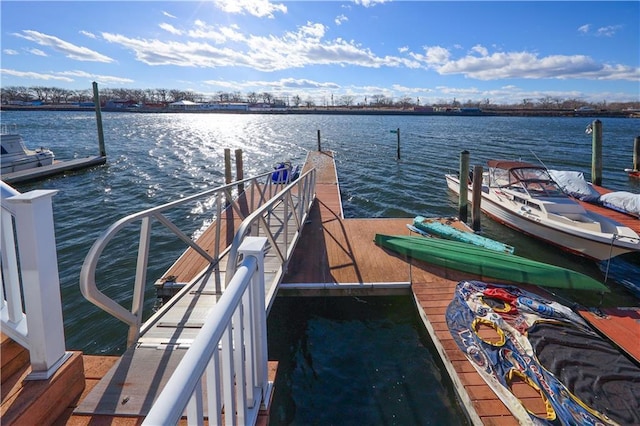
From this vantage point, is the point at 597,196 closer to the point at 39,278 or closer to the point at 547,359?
the point at 547,359

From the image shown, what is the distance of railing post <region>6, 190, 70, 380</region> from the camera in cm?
207

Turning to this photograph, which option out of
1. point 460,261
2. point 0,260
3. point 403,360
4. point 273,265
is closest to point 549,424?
point 403,360

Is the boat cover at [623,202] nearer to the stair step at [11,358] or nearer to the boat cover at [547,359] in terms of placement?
the boat cover at [547,359]

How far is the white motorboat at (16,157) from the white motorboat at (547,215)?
20.2 metres

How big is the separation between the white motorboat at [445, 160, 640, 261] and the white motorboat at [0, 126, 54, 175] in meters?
20.2

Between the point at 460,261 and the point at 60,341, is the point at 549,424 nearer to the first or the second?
the point at 460,261

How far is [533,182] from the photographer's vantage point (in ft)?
34.1

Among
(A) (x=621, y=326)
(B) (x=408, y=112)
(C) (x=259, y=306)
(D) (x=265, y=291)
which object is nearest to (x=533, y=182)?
(A) (x=621, y=326)

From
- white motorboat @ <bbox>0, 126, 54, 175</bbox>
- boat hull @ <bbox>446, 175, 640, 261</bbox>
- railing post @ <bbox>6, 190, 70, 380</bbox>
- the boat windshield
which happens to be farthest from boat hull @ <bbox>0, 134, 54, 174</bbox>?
the boat windshield

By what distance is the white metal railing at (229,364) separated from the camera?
1131 mm

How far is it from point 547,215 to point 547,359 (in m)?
6.45

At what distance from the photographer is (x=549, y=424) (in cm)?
335

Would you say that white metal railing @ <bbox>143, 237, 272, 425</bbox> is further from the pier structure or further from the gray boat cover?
the gray boat cover

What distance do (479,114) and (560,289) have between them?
107161 millimetres
